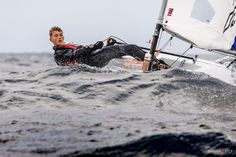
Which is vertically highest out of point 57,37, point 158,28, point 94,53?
point 158,28

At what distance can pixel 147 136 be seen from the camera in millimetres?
4070

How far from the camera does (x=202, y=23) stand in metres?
8.40

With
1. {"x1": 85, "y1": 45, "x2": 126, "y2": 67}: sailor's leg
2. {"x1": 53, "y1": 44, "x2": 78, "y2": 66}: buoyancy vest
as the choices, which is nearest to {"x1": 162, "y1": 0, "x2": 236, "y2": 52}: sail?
{"x1": 85, "y1": 45, "x2": 126, "y2": 67}: sailor's leg

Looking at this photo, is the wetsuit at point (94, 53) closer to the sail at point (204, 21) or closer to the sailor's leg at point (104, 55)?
the sailor's leg at point (104, 55)

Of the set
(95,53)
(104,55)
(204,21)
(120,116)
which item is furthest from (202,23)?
(120,116)

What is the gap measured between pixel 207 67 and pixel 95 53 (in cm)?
261

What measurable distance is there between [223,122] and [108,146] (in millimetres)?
1707

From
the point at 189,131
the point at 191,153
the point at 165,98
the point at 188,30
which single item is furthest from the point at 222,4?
the point at 191,153

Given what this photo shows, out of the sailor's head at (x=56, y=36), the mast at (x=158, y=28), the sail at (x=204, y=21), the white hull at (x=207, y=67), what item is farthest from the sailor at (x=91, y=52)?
the sail at (x=204, y=21)

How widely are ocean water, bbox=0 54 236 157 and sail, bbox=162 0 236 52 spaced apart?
29.8 inches

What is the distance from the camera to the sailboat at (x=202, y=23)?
8281 millimetres

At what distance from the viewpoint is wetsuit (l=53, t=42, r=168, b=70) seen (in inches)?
374

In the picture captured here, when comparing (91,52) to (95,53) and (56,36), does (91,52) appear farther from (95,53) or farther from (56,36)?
(56,36)

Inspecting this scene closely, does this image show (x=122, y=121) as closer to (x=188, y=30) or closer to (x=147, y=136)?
(x=147, y=136)
